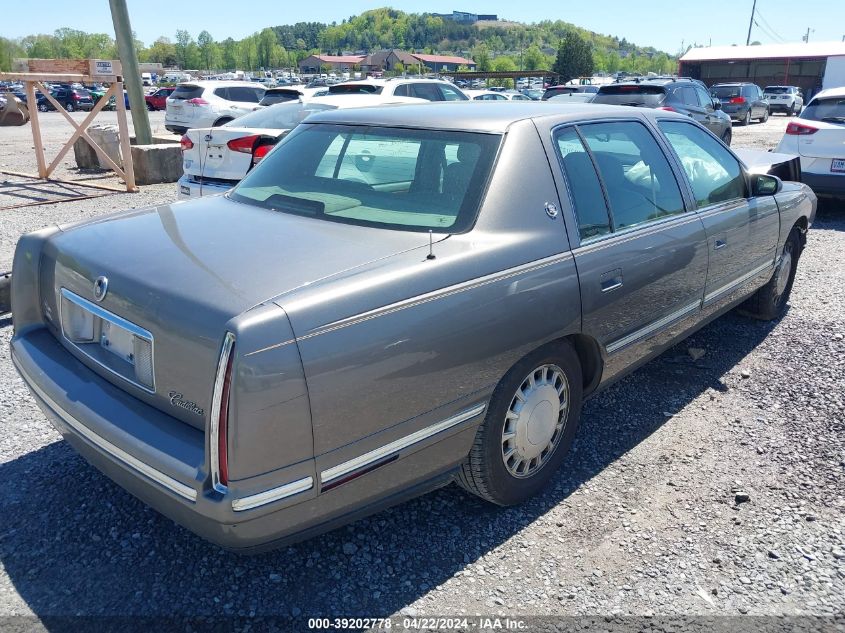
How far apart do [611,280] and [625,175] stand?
0.71 m

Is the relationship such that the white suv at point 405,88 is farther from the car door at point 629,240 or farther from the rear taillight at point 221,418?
the rear taillight at point 221,418

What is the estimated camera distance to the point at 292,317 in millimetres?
2088

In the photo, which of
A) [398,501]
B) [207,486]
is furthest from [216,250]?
[398,501]

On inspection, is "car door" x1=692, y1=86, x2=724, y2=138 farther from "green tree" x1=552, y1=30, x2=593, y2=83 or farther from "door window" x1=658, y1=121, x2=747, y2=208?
"green tree" x1=552, y1=30, x2=593, y2=83

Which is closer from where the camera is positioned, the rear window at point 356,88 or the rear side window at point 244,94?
the rear window at point 356,88

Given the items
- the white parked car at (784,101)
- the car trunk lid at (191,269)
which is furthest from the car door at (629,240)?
the white parked car at (784,101)

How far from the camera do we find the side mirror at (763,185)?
4539mm

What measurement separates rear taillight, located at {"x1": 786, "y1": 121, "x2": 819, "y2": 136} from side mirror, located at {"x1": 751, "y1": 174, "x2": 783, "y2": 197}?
5117mm

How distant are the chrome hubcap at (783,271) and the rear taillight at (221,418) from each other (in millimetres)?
4483

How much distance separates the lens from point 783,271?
5270 mm

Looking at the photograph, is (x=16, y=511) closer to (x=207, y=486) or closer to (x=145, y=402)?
(x=145, y=402)

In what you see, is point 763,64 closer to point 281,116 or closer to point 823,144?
point 823,144

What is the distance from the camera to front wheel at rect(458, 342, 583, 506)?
2.79 metres

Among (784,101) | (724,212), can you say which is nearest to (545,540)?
(724,212)
